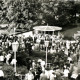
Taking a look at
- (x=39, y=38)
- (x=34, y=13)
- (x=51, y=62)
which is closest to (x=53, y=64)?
(x=51, y=62)

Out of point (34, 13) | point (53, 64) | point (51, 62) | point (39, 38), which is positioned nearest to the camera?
point (53, 64)

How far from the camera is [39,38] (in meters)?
25.5

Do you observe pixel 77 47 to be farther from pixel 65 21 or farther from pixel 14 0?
pixel 65 21

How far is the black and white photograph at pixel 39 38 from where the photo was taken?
15.3 metres

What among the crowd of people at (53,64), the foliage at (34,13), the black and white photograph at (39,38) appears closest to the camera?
the crowd of people at (53,64)

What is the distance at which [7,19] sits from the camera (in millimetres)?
36844

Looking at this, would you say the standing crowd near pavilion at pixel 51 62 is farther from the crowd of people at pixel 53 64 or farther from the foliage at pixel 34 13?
the foliage at pixel 34 13

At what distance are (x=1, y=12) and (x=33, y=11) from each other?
5.71 meters

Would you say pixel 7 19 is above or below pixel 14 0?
below

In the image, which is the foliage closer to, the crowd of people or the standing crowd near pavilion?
the standing crowd near pavilion

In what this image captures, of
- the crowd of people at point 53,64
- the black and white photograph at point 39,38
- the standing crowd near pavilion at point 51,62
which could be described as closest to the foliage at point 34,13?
the black and white photograph at point 39,38

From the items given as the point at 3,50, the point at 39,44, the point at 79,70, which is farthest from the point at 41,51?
the point at 79,70

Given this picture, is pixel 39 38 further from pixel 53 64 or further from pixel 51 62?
pixel 53 64

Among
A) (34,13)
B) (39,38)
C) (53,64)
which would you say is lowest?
(39,38)
